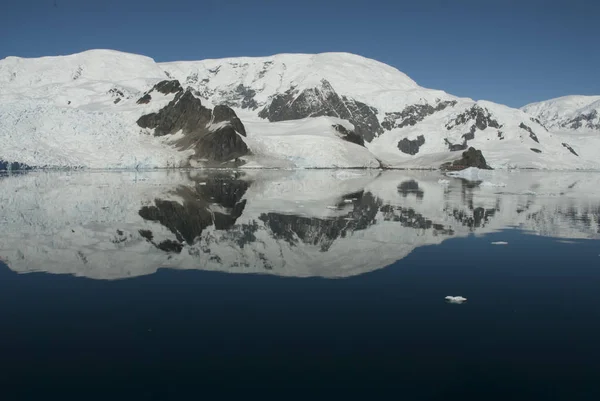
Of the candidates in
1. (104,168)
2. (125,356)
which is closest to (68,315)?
(125,356)

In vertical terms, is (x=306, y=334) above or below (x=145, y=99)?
below

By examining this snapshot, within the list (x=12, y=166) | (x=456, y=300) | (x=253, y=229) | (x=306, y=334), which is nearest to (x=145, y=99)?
(x=12, y=166)

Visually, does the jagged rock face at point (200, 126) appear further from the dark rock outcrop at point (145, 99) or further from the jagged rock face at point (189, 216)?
the jagged rock face at point (189, 216)

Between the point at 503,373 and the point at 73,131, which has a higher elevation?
the point at 73,131

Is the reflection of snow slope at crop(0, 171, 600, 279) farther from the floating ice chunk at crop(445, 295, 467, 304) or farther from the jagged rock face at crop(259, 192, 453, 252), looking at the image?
the floating ice chunk at crop(445, 295, 467, 304)

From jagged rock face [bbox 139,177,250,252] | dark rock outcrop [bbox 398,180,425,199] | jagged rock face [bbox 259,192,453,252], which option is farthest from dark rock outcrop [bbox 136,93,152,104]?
jagged rock face [bbox 259,192,453,252]

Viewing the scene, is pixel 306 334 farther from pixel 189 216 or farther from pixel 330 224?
pixel 189 216

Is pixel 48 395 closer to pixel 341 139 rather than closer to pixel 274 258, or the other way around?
pixel 274 258
